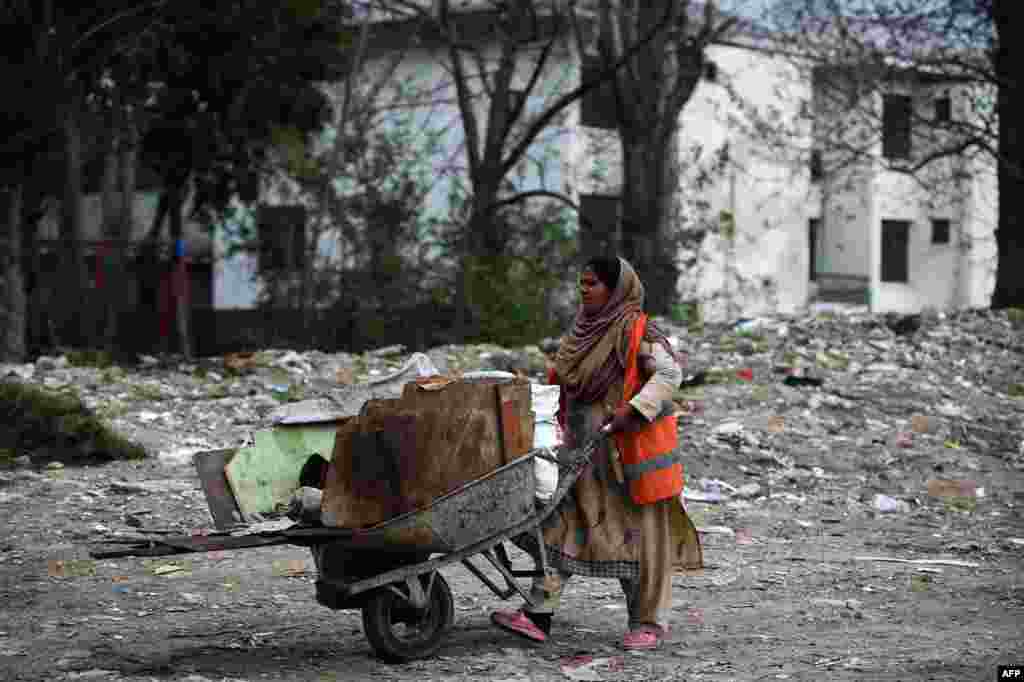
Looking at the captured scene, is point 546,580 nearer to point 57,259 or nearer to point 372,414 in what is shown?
point 372,414

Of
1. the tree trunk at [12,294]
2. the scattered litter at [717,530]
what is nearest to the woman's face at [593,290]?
the scattered litter at [717,530]

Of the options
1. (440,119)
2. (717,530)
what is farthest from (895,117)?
(440,119)

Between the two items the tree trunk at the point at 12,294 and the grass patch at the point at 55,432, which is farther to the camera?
the tree trunk at the point at 12,294

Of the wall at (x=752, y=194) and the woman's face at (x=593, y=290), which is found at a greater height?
the wall at (x=752, y=194)

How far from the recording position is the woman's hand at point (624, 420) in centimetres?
545

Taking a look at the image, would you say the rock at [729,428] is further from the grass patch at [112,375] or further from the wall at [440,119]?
the wall at [440,119]

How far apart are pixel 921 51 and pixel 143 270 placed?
980 cm

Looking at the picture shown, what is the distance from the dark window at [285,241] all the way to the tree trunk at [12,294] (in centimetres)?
289

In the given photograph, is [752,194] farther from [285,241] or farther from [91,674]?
[91,674]

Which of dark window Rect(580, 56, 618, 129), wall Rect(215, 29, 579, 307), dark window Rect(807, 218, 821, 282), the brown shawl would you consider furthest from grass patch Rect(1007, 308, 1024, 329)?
dark window Rect(807, 218, 821, 282)

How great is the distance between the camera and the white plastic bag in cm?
540

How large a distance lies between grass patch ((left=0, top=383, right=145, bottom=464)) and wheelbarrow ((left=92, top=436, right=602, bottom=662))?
18.1 ft

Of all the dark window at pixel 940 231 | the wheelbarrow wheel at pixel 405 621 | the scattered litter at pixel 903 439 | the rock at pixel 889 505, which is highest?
the dark window at pixel 940 231

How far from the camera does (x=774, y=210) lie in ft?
112
